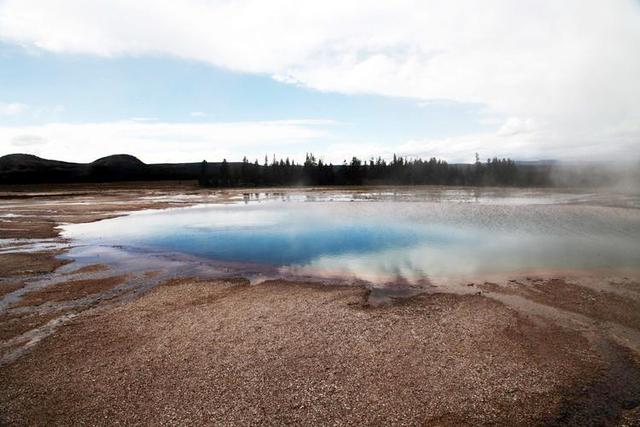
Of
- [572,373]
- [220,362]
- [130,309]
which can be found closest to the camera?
[572,373]

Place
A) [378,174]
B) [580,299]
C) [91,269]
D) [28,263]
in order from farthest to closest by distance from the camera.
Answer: [378,174] < [28,263] < [91,269] < [580,299]

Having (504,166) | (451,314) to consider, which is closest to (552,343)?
(451,314)

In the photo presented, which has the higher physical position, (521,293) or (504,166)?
(504,166)

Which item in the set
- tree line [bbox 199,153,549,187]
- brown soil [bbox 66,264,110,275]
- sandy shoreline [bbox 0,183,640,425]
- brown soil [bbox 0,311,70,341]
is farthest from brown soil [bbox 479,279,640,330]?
tree line [bbox 199,153,549,187]

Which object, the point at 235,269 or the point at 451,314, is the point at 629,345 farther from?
the point at 235,269

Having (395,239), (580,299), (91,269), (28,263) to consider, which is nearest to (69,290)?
(91,269)

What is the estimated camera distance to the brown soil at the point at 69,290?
16.4 meters

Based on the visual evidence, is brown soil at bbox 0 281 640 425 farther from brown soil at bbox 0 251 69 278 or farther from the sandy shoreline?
brown soil at bbox 0 251 69 278

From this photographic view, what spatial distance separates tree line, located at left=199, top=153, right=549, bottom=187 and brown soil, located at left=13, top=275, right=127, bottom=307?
129625 mm

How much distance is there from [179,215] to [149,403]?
4407cm

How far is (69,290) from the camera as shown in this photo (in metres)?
17.8

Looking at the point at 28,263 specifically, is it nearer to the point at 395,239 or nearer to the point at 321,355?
the point at 321,355

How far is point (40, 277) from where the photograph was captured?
2019cm

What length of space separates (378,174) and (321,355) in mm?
154109
